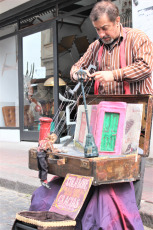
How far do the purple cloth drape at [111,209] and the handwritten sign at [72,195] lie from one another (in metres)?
0.13

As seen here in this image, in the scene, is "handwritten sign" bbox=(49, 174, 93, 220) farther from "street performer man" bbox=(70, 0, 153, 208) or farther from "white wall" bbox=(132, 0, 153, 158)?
"white wall" bbox=(132, 0, 153, 158)

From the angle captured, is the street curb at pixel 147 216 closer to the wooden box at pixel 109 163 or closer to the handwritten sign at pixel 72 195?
the wooden box at pixel 109 163

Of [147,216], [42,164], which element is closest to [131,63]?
[42,164]

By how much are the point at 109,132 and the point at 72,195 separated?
47 cm

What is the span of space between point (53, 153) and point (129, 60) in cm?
82

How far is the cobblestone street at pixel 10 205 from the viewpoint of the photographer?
3.29 meters

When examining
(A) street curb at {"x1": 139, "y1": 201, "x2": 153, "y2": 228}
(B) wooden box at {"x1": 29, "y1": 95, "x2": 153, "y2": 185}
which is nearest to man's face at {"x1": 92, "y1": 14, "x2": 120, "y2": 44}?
(B) wooden box at {"x1": 29, "y1": 95, "x2": 153, "y2": 185}

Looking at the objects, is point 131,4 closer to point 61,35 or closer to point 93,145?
point 61,35

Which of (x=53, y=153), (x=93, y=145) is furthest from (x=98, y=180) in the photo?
(x=53, y=153)

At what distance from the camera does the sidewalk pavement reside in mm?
3158

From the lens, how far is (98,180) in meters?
1.95

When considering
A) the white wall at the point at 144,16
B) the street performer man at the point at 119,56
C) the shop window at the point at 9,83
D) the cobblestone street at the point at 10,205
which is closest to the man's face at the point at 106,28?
the street performer man at the point at 119,56

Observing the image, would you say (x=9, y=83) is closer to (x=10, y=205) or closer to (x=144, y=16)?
(x=144, y=16)

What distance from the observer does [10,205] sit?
386 centimetres
